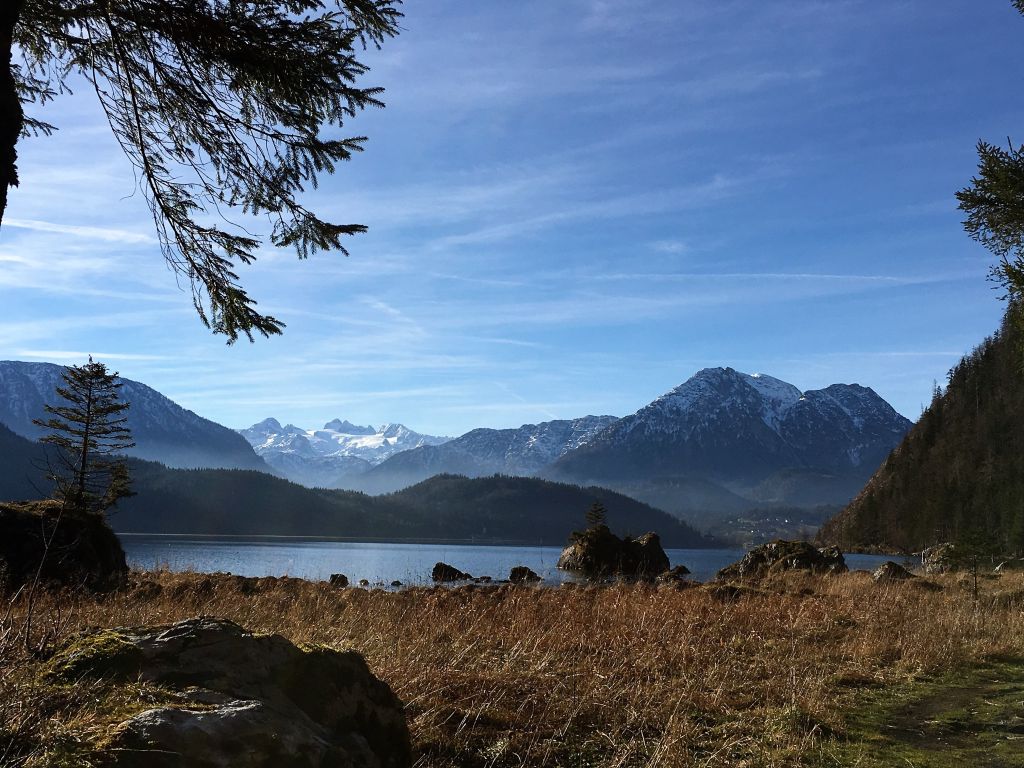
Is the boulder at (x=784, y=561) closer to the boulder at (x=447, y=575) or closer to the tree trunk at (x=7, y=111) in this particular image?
the boulder at (x=447, y=575)

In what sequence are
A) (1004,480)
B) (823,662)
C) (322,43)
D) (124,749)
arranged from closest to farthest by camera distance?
1. (124,749)
2. (322,43)
3. (823,662)
4. (1004,480)

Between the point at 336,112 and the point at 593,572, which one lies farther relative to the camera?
the point at 593,572

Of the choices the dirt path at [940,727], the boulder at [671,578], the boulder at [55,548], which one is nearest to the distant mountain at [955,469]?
the boulder at [671,578]

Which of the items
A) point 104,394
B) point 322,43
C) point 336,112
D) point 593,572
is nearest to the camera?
point 322,43

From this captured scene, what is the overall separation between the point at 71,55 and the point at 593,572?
46900mm

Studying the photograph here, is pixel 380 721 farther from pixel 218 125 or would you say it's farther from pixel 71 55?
pixel 71 55

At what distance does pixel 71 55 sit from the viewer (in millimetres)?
6953

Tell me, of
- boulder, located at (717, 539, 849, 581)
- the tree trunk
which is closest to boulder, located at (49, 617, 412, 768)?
the tree trunk

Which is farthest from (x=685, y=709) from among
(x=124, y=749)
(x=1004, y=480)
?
(x=1004, y=480)

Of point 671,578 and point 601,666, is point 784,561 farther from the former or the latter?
point 601,666

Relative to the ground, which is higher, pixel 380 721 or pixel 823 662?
pixel 380 721

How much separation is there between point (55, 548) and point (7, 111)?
1023cm

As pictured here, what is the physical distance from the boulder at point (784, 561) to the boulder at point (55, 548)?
91.9 ft

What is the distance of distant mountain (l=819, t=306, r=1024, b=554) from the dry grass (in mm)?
114739
